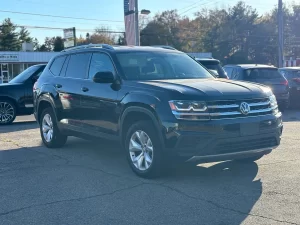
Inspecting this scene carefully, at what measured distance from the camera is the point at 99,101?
7.13 meters

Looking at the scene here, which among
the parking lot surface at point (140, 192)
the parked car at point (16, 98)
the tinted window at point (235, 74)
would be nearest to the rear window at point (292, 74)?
the tinted window at point (235, 74)

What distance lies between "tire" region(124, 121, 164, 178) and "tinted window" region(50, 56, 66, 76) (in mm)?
2955

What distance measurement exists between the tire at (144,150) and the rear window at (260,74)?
847 centimetres

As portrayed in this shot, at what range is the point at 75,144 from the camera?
948 cm

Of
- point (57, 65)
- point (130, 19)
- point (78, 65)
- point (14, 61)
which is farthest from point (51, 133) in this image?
point (14, 61)

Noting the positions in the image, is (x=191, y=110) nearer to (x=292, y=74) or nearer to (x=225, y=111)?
(x=225, y=111)

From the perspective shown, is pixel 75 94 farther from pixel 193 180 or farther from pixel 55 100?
pixel 193 180

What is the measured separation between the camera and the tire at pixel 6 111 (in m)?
13.0

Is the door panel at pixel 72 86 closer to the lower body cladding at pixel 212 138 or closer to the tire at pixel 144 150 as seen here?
the tire at pixel 144 150

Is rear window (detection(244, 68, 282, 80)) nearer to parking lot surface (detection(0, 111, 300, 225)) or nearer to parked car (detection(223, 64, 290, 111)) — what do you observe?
parked car (detection(223, 64, 290, 111))

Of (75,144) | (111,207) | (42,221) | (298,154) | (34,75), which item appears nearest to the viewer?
(42,221)

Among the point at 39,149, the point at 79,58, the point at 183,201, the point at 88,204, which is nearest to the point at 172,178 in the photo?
the point at 183,201

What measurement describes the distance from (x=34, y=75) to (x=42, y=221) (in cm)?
917

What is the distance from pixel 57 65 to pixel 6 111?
474 cm
